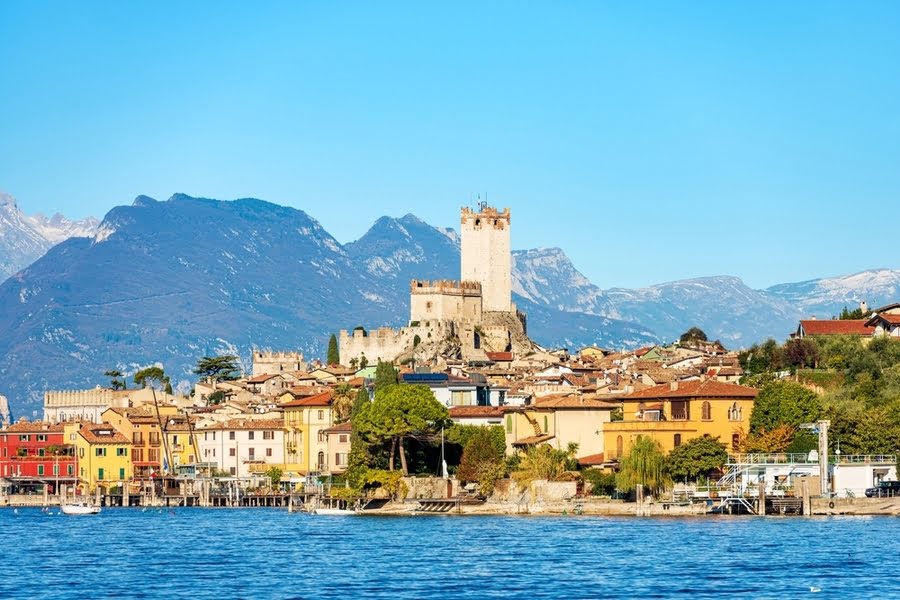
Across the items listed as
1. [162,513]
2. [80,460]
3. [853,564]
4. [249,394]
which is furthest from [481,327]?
[853,564]

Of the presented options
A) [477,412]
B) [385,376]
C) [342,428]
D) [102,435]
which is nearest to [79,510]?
[342,428]

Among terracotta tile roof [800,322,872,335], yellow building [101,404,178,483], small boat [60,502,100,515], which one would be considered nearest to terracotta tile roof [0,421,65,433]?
yellow building [101,404,178,483]

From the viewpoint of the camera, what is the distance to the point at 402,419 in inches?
3679

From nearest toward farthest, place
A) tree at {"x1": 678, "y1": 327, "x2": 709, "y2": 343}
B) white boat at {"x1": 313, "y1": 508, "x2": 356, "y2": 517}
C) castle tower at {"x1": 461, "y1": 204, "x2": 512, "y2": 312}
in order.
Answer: white boat at {"x1": 313, "y1": 508, "x2": 356, "y2": 517}, tree at {"x1": 678, "y1": 327, "x2": 709, "y2": 343}, castle tower at {"x1": 461, "y1": 204, "x2": 512, "y2": 312}

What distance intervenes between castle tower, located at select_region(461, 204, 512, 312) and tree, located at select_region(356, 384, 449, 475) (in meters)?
70.1

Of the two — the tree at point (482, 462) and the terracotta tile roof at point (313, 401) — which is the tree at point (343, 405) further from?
the tree at point (482, 462)

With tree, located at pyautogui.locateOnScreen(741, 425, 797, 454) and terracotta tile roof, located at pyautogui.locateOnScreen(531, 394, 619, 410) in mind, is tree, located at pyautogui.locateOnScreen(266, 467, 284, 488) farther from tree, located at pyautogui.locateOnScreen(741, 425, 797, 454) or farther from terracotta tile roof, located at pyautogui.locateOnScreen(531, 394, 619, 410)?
tree, located at pyautogui.locateOnScreen(741, 425, 797, 454)

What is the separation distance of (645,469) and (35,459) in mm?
60700

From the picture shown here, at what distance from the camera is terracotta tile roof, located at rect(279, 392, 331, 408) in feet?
370

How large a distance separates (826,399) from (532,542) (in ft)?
97.8

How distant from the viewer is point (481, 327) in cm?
16125

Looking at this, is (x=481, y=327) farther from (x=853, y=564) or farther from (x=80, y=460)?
(x=853, y=564)

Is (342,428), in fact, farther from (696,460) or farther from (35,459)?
(35,459)

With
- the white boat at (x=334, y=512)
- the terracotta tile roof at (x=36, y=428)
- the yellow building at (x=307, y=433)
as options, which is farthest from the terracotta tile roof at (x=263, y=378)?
the white boat at (x=334, y=512)
